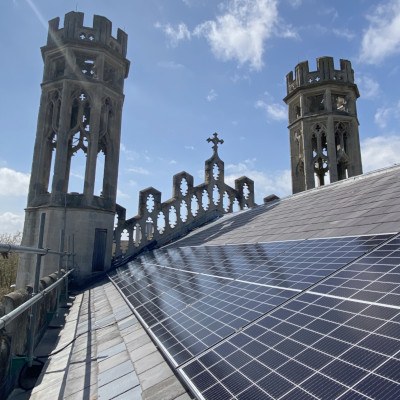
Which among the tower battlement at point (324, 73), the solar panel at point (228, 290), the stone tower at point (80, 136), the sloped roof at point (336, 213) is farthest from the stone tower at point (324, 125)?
the solar panel at point (228, 290)

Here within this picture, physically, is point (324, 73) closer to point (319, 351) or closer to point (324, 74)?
point (324, 74)

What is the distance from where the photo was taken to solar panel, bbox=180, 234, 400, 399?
9.02 feet

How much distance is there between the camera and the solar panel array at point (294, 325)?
9.48 feet

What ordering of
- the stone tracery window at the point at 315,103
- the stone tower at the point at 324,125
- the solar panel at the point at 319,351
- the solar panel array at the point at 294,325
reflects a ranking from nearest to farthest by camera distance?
the solar panel at the point at 319,351 → the solar panel array at the point at 294,325 → the stone tower at the point at 324,125 → the stone tracery window at the point at 315,103

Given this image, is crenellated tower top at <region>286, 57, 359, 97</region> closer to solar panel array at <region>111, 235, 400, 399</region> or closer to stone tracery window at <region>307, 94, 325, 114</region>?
stone tracery window at <region>307, 94, 325, 114</region>

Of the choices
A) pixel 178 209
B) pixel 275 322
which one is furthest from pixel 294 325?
pixel 178 209

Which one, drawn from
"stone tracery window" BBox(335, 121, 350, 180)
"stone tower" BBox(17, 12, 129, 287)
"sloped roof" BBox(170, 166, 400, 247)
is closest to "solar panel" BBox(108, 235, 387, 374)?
"sloped roof" BBox(170, 166, 400, 247)

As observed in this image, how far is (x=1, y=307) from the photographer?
621cm

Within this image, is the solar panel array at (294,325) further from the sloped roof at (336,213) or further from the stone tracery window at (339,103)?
the stone tracery window at (339,103)

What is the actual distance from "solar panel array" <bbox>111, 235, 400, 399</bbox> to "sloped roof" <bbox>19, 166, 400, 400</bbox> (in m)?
0.01

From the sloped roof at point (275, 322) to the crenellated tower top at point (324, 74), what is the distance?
19.3 meters

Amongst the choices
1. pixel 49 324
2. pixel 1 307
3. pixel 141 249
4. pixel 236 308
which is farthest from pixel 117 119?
pixel 236 308

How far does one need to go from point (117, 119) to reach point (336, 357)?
21431mm

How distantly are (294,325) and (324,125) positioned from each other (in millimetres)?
24918
